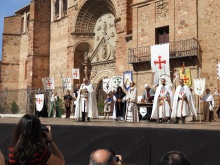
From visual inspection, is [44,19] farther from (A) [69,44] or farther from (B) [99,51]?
(B) [99,51]

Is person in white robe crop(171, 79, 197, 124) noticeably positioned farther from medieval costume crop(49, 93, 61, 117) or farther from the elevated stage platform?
medieval costume crop(49, 93, 61, 117)

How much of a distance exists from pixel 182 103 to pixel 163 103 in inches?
33.9

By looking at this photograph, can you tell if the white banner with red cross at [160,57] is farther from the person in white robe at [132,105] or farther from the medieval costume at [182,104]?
the medieval costume at [182,104]

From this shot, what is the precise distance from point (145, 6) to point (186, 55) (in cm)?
485

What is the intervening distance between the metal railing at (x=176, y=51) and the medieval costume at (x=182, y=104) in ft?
20.5

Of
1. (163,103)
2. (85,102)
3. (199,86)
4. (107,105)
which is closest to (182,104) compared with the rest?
(163,103)

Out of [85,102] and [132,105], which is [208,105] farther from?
[85,102]

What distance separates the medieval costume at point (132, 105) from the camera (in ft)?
43.5

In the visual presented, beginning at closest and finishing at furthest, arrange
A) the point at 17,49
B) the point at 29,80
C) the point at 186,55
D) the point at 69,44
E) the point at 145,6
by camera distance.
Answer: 1. the point at 186,55
2. the point at 145,6
3. the point at 69,44
4. the point at 29,80
5. the point at 17,49

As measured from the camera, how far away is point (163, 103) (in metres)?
12.7

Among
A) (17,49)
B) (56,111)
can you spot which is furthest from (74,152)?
(17,49)

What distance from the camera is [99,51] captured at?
2794 centimetres

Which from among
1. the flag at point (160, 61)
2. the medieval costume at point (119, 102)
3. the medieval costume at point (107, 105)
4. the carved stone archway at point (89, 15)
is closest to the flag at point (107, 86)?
the medieval costume at point (107, 105)

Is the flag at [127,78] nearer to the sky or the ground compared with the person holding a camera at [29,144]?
nearer to the sky
